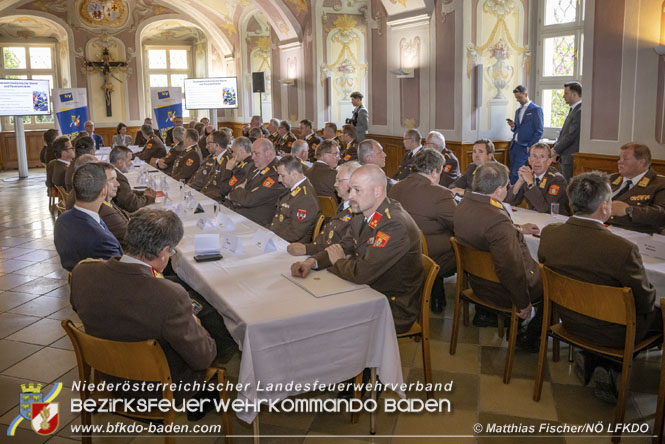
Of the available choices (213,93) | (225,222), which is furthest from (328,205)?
(213,93)

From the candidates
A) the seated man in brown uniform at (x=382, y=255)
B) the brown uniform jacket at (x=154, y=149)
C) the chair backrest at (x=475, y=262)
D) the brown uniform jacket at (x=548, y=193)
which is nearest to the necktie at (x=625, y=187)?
the brown uniform jacket at (x=548, y=193)

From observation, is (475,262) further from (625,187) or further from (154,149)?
(154,149)

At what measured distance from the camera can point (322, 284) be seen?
2.95m

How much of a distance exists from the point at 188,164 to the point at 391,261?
5750 mm

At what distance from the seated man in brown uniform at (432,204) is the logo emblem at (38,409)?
2.70 metres

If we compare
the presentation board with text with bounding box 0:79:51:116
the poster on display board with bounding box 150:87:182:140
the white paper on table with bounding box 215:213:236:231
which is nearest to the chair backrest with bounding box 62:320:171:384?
the white paper on table with bounding box 215:213:236:231

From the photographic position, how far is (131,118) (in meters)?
17.0

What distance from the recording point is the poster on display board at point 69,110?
13.0 meters

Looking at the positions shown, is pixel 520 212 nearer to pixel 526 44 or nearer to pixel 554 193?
pixel 554 193

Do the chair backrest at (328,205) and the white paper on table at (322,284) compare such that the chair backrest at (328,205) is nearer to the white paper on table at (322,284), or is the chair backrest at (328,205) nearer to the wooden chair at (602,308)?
the white paper on table at (322,284)

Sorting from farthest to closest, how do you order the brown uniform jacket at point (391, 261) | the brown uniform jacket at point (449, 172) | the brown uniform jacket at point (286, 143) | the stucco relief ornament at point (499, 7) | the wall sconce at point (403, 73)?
the brown uniform jacket at point (286, 143), the wall sconce at point (403, 73), the stucco relief ornament at point (499, 7), the brown uniform jacket at point (449, 172), the brown uniform jacket at point (391, 261)

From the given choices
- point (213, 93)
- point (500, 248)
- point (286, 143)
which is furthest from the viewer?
point (213, 93)

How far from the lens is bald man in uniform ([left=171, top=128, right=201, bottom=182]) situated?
8.16 meters

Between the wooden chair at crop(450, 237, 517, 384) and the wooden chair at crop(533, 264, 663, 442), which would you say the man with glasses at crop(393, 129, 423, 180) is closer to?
the wooden chair at crop(450, 237, 517, 384)
